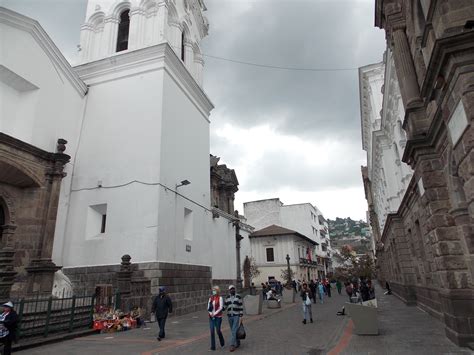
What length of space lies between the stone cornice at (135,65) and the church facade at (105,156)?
0.06 m

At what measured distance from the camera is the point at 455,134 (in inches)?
223

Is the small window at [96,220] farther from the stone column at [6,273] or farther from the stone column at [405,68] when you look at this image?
the stone column at [405,68]

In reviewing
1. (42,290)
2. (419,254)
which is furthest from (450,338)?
(42,290)

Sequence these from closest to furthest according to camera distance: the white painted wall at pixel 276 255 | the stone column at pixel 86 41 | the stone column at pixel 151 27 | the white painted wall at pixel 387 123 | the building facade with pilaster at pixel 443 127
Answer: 1. the building facade with pilaster at pixel 443 127
2. the white painted wall at pixel 387 123
3. the stone column at pixel 151 27
4. the stone column at pixel 86 41
5. the white painted wall at pixel 276 255

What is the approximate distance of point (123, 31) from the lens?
20062mm

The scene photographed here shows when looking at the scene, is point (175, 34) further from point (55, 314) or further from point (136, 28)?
point (55, 314)

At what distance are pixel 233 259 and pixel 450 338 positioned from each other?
2143 cm

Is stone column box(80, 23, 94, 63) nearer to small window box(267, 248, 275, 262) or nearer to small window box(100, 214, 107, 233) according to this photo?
small window box(100, 214, 107, 233)

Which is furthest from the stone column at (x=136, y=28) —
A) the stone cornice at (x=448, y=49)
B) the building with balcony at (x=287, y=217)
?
the building with balcony at (x=287, y=217)

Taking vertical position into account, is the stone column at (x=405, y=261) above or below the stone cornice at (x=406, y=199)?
below

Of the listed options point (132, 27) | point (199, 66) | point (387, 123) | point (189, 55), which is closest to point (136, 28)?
point (132, 27)

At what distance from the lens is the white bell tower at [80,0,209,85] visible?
18.6 m

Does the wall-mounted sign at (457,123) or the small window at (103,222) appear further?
the small window at (103,222)

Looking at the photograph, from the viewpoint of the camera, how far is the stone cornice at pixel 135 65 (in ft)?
56.0
